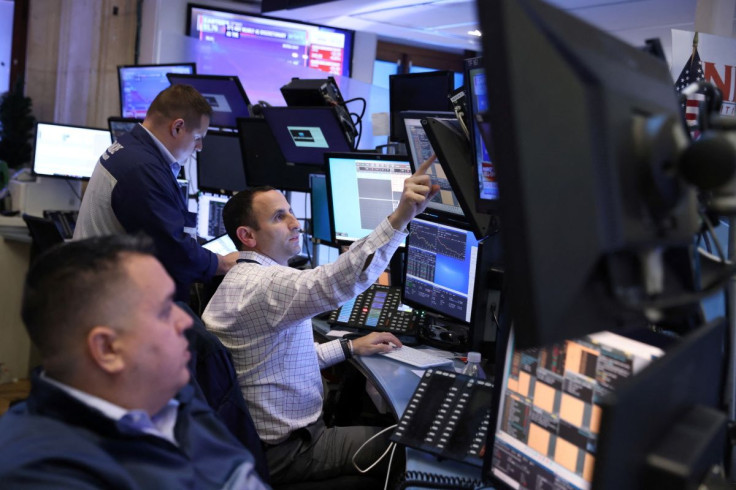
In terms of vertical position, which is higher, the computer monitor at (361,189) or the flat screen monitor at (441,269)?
the computer monitor at (361,189)

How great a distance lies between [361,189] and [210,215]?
5.00 feet

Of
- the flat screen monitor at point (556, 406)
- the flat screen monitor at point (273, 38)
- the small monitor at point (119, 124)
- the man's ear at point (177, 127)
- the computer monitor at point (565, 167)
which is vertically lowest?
the flat screen monitor at point (556, 406)

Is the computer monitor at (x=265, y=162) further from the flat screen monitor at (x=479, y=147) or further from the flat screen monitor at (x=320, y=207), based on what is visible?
the flat screen monitor at (x=479, y=147)

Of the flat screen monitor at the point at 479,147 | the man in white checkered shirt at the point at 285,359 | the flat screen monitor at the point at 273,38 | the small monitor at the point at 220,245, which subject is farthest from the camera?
the flat screen monitor at the point at 273,38

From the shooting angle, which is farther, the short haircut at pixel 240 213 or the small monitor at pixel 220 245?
the small monitor at pixel 220 245

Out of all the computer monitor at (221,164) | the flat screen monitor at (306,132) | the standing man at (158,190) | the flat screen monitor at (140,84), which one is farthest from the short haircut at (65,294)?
the flat screen monitor at (140,84)

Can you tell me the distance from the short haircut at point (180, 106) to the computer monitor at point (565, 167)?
2.62 meters

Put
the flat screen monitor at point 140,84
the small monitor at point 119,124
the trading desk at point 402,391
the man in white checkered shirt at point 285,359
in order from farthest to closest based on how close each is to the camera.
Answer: the flat screen monitor at point 140,84 < the small monitor at point 119,124 < the man in white checkered shirt at point 285,359 < the trading desk at point 402,391

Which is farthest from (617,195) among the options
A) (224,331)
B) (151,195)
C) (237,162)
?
(237,162)

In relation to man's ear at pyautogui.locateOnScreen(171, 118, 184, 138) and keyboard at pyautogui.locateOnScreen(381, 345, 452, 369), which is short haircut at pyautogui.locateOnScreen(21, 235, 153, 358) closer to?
keyboard at pyautogui.locateOnScreen(381, 345, 452, 369)

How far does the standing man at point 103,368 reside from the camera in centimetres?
107

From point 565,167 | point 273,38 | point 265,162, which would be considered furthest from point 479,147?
point 273,38

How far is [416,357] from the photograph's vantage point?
2506 millimetres

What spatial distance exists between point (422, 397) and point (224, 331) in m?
0.67
